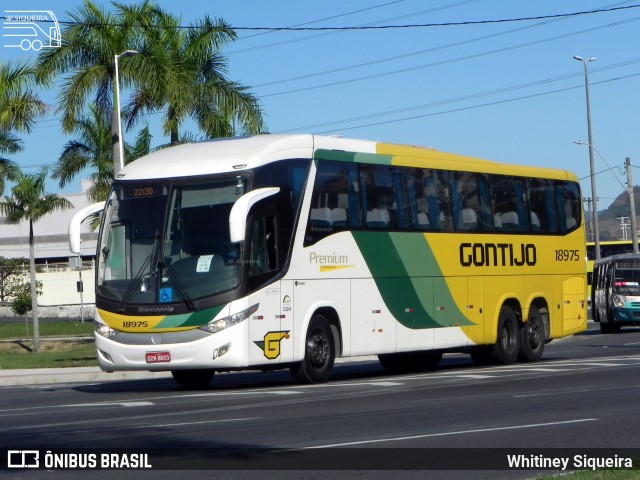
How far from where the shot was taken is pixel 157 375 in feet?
84.5

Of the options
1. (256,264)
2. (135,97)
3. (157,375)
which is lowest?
(157,375)

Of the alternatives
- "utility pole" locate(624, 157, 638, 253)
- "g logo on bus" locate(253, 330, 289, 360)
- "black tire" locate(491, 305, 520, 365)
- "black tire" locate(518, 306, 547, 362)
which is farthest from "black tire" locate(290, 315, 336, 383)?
"utility pole" locate(624, 157, 638, 253)

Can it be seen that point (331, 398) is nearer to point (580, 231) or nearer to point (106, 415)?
point (106, 415)

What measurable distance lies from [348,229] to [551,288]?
7180 mm

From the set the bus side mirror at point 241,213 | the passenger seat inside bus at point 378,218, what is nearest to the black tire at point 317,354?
the passenger seat inside bus at point 378,218

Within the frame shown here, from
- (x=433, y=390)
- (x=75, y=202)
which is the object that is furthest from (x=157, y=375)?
(x=75, y=202)

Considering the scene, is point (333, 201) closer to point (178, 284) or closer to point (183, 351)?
point (178, 284)

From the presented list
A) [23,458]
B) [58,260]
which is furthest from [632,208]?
[58,260]

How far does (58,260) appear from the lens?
104m

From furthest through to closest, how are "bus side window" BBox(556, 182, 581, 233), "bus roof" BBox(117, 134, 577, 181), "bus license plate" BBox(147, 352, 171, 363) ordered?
"bus side window" BBox(556, 182, 581, 233) → "bus roof" BBox(117, 134, 577, 181) → "bus license plate" BBox(147, 352, 171, 363)

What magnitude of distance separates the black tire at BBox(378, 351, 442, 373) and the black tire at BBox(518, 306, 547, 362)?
1.79 metres

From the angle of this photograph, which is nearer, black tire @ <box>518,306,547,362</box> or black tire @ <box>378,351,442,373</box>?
black tire @ <box>378,351,442,373</box>

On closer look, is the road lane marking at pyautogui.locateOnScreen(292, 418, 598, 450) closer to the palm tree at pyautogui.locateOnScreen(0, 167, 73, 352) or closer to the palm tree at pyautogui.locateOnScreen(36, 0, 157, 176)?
the palm tree at pyautogui.locateOnScreen(36, 0, 157, 176)

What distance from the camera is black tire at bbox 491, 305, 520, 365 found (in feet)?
79.9
